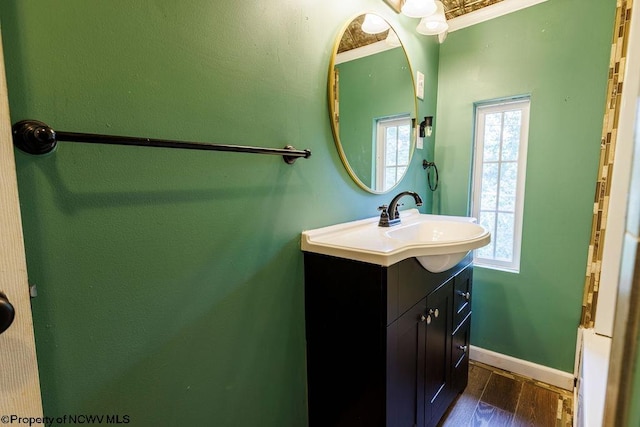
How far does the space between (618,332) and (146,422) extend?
3.24 ft

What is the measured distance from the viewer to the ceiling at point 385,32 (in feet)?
4.11

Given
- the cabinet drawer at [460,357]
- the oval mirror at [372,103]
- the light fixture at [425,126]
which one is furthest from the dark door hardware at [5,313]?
the light fixture at [425,126]

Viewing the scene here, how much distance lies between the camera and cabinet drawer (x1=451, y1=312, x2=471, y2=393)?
4.83 feet

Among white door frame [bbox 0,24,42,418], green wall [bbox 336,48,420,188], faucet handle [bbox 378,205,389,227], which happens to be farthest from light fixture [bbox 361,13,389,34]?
white door frame [bbox 0,24,42,418]

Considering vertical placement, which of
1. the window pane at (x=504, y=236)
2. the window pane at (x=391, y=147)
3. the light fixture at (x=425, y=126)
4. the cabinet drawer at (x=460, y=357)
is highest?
the light fixture at (x=425, y=126)

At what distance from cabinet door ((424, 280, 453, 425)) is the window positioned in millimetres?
775

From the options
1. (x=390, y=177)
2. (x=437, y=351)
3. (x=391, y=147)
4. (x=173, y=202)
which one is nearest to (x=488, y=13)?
(x=391, y=147)

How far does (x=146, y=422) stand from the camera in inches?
30.8

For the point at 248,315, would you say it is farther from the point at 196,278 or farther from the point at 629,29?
the point at 629,29

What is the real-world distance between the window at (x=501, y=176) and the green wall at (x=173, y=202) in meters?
1.19

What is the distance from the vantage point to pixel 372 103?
4.77ft

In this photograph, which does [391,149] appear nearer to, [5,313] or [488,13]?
[488,13]

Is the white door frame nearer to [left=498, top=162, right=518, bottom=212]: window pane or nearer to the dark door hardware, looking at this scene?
the dark door hardware

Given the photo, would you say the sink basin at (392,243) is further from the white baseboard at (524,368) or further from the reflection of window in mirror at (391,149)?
the white baseboard at (524,368)
